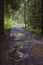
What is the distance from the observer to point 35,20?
373 centimetres

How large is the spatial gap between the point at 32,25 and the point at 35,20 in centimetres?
32

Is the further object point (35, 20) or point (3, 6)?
point (35, 20)

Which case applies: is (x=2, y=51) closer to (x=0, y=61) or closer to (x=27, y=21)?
(x=0, y=61)

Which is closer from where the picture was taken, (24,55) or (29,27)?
(24,55)

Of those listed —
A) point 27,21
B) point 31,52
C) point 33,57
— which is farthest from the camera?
point 27,21

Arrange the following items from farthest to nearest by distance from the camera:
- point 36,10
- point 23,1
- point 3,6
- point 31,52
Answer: point 36,10
point 23,1
point 3,6
point 31,52

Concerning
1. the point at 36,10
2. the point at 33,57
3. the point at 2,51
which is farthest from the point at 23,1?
the point at 33,57

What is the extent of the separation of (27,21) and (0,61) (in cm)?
240

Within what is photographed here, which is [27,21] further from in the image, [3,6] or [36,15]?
[3,6]

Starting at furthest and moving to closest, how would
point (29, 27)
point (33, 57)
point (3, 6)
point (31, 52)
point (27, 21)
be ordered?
point (27, 21)
point (29, 27)
point (3, 6)
point (31, 52)
point (33, 57)

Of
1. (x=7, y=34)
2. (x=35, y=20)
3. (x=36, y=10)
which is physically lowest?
(x=7, y=34)

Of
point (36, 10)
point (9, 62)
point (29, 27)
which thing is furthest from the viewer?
point (29, 27)

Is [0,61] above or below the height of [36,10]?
below

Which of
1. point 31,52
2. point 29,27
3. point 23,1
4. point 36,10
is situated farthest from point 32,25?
point 31,52
